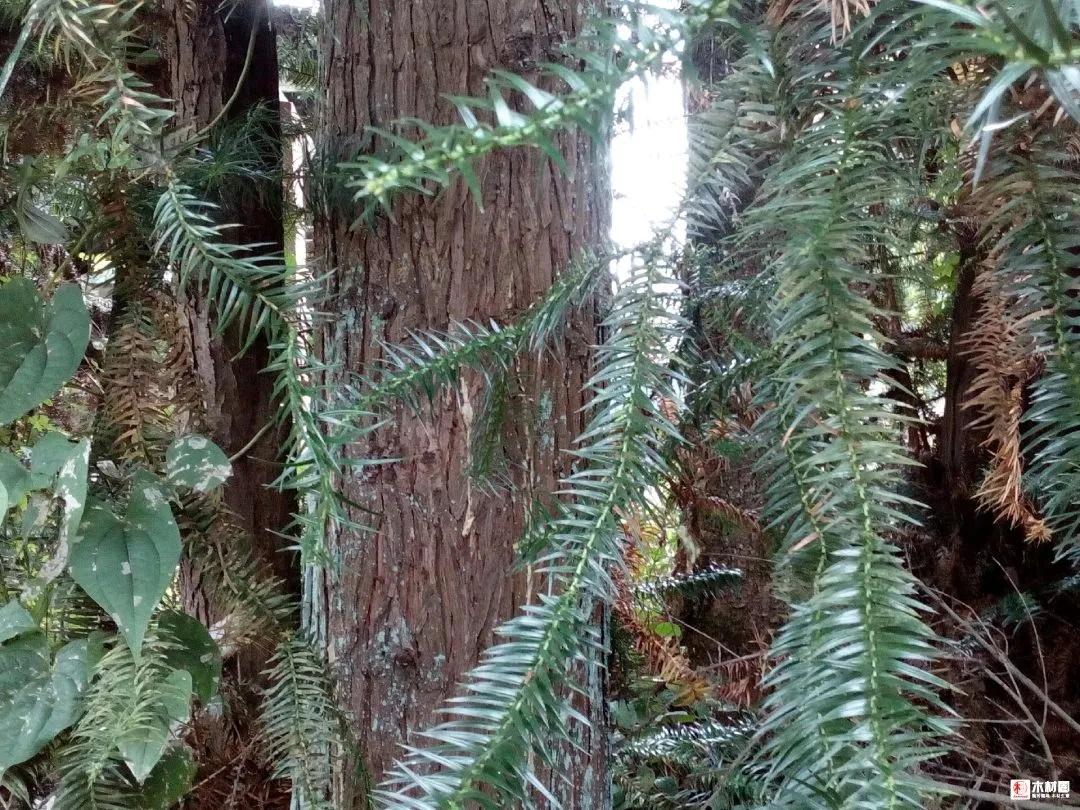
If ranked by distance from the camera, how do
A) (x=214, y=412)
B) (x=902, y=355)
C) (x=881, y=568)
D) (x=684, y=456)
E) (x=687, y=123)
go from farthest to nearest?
(x=902, y=355)
(x=214, y=412)
(x=684, y=456)
(x=687, y=123)
(x=881, y=568)

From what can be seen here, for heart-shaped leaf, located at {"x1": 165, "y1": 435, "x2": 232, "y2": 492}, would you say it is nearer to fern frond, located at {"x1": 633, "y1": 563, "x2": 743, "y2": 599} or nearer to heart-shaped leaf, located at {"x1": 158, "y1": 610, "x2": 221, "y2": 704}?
heart-shaped leaf, located at {"x1": 158, "y1": 610, "x2": 221, "y2": 704}

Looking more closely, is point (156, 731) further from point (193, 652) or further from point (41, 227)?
point (41, 227)

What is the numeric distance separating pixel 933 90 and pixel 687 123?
0.40 feet

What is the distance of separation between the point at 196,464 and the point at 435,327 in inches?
8.1

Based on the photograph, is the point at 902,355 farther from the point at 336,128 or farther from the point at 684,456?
the point at 336,128

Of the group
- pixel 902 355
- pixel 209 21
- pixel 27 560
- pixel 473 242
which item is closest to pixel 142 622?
pixel 27 560

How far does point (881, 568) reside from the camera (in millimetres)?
272

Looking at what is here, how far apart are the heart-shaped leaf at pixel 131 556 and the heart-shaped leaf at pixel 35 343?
88mm

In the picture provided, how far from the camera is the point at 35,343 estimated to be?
54cm

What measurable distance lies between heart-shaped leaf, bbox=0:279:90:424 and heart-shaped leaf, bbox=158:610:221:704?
0.18m

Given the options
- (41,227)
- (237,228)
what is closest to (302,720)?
(41,227)

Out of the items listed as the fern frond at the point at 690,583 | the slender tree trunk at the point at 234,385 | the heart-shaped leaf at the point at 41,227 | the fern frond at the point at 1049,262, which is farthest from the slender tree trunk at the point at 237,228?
the fern frond at the point at 1049,262
